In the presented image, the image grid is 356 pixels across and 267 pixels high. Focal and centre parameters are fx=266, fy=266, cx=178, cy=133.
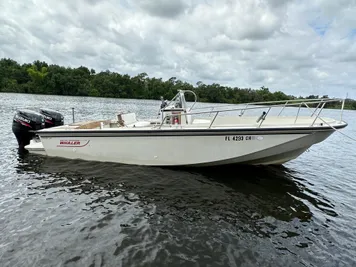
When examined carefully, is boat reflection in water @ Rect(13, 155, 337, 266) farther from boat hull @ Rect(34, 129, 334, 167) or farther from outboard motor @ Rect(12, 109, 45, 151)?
outboard motor @ Rect(12, 109, 45, 151)

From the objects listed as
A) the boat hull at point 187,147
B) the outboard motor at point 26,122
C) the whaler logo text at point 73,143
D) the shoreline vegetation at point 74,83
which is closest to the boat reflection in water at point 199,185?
the boat hull at point 187,147

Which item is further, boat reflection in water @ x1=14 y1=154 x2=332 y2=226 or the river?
boat reflection in water @ x1=14 y1=154 x2=332 y2=226

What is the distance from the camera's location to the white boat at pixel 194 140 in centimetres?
668

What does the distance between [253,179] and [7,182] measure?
254 inches

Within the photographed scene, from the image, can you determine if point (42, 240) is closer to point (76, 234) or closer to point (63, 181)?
point (76, 234)

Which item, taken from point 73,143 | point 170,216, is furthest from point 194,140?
point 73,143

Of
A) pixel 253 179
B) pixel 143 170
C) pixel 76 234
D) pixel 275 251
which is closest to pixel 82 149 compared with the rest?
pixel 143 170

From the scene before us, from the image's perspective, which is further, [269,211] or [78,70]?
[78,70]

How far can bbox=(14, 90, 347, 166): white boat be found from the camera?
6680 millimetres

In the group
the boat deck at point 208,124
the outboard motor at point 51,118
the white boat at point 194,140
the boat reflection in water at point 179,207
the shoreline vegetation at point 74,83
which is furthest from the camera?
the shoreline vegetation at point 74,83

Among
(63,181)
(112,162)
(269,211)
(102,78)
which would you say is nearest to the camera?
(269,211)

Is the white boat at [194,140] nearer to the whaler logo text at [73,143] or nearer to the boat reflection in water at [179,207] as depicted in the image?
the whaler logo text at [73,143]

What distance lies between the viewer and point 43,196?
595 centimetres

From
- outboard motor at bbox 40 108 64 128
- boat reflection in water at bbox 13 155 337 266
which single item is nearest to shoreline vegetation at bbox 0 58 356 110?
outboard motor at bbox 40 108 64 128
